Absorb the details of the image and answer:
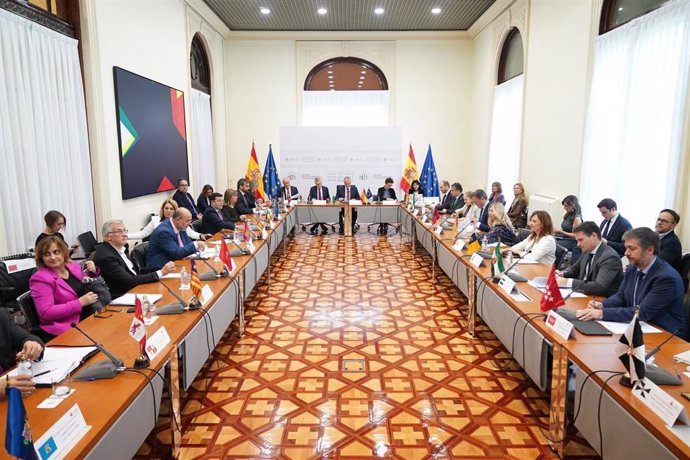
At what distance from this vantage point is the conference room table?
5.85ft

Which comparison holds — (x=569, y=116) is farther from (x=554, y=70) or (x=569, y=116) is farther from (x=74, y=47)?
(x=74, y=47)

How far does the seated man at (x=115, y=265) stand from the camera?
3.63 metres

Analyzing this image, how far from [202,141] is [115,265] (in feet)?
21.6

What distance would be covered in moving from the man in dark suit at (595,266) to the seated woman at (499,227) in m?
1.59

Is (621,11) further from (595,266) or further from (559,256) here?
(595,266)

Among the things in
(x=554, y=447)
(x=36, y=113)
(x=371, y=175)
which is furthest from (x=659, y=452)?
(x=371, y=175)

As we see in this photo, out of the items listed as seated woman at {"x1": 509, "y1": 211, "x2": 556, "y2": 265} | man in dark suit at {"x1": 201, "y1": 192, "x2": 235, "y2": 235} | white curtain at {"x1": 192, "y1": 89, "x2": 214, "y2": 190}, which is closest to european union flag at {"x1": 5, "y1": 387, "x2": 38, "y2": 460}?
seated woman at {"x1": 509, "y1": 211, "x2": 556, "y2": 265}

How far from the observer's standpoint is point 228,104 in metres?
11.5

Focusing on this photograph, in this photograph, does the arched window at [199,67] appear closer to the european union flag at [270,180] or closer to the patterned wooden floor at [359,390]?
the european union flag at [270,180]

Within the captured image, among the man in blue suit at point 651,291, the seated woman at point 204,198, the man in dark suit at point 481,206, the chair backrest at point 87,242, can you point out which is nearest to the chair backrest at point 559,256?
the man in blue suit at point 651,291

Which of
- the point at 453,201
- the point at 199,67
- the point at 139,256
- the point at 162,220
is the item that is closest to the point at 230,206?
the point at 162,220

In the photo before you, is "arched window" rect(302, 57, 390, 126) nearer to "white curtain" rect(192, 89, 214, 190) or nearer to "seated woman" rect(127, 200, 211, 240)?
"white curtain" rect(192, 89, 214, 190)

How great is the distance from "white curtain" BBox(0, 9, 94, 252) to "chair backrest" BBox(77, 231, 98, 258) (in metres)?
0.12

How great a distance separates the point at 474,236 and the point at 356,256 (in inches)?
110
